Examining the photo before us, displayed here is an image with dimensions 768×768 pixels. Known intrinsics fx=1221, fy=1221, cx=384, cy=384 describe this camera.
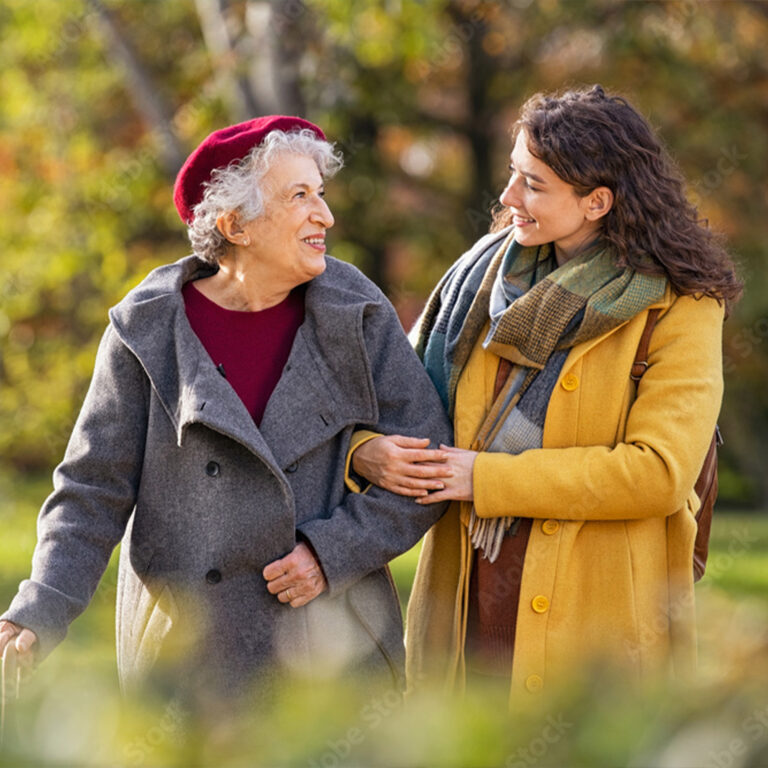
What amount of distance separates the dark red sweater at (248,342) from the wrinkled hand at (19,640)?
70 cm

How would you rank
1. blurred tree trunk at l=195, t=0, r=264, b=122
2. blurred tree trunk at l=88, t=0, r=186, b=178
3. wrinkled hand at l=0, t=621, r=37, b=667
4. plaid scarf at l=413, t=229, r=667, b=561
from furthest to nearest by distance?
blurred tree trunk at l=88, t=0, r=186, b=178, blurred tree trunk at l=195, t=0, r=264, b=122, plaid scarf at l=413, t=229, r=667, b=561, wrinkled hand at l=0, t=621, r=37, b=667

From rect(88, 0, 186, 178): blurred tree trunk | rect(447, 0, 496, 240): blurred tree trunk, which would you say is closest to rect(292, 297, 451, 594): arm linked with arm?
rect(88, 0, 186, 178): blurred tree trunk

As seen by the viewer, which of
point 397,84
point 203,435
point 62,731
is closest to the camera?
point 62,731

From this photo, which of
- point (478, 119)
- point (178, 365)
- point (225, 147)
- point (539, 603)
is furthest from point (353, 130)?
point (539, 603)

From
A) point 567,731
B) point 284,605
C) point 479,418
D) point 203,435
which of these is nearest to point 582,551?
point 479,418

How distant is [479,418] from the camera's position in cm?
297

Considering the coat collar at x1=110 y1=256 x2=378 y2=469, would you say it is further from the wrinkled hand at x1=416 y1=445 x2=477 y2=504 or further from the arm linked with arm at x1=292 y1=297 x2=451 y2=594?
the wrinkled hand at x1=416 y1=445 x2=477 y2=504

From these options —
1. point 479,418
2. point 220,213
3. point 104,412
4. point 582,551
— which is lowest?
point 582,551

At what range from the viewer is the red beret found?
2838 mm

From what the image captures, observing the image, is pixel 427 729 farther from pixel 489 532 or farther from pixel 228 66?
pixel 228 66

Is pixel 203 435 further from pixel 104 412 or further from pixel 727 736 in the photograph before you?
pixel 727 736

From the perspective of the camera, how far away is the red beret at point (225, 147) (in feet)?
9.31

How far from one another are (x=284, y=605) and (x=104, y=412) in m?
0.62

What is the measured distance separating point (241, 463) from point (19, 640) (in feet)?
2.05
